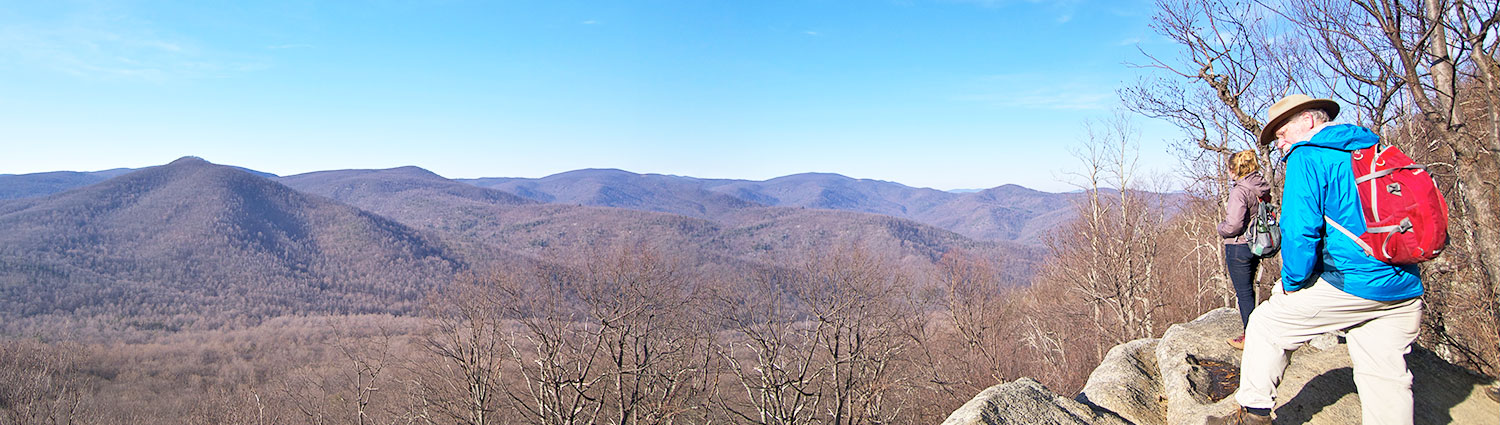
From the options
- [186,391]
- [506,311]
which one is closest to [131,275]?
[186,391]

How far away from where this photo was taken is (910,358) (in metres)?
31.0

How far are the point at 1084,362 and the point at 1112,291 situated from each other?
4689mm

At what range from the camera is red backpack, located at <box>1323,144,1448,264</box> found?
124 inches

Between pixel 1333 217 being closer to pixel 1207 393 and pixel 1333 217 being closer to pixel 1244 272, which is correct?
pixel 1244 272

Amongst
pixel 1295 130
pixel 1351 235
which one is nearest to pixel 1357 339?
pixel 1351 235

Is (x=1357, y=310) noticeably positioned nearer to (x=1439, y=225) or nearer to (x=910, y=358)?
(x=1439, y=225)

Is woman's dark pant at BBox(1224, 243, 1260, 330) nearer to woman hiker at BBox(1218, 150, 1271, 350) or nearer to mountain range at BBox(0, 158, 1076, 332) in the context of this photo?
woman hiker at BBox(1218, 150, 1271, 350)

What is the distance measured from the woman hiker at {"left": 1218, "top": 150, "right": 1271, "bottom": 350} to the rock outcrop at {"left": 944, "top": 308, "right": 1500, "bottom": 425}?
1.62 feet

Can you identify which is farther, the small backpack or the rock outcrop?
the small backpack

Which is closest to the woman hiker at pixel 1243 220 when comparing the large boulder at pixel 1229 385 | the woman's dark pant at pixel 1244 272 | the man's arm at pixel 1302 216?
the woman's dark pant at pixel 1244 272

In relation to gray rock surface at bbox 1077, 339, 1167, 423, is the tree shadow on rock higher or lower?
higher

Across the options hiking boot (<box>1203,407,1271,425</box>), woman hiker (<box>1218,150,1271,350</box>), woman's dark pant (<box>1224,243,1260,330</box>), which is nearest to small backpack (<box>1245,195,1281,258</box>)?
woman hiker (<box>1218,150,1271,350</box>)

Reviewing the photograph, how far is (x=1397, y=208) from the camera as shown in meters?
3.21

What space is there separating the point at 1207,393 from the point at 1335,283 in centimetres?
186
